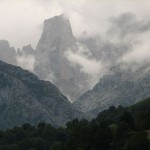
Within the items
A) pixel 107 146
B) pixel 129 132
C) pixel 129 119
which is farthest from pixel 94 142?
pixel 129 119

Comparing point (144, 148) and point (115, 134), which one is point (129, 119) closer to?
point (115, 134)

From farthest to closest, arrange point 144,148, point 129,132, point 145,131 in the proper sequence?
point 129,132, point 145,131, point 144,148

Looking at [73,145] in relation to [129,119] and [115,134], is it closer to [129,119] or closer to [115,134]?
[115,134]

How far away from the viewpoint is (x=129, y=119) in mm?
187000

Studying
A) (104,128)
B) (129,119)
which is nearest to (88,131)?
(104,128)

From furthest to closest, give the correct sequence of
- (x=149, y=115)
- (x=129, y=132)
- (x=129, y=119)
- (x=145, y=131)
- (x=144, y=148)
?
(x=129, y=119), (x=129, y=132), (x=149, y=115), (x=145, y=131), (x=144, y=148)

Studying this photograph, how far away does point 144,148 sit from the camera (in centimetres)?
13912

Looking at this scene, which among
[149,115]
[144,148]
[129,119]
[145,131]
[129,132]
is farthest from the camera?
[129,119]

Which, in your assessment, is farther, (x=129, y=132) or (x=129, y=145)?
(x=129, y=132)

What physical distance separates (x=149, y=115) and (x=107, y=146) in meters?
17.8

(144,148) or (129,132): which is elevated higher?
(129,132)

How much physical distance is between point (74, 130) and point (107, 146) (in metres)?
18.7

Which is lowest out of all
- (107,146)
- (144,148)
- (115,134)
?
(144,148)

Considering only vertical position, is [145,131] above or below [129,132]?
below
